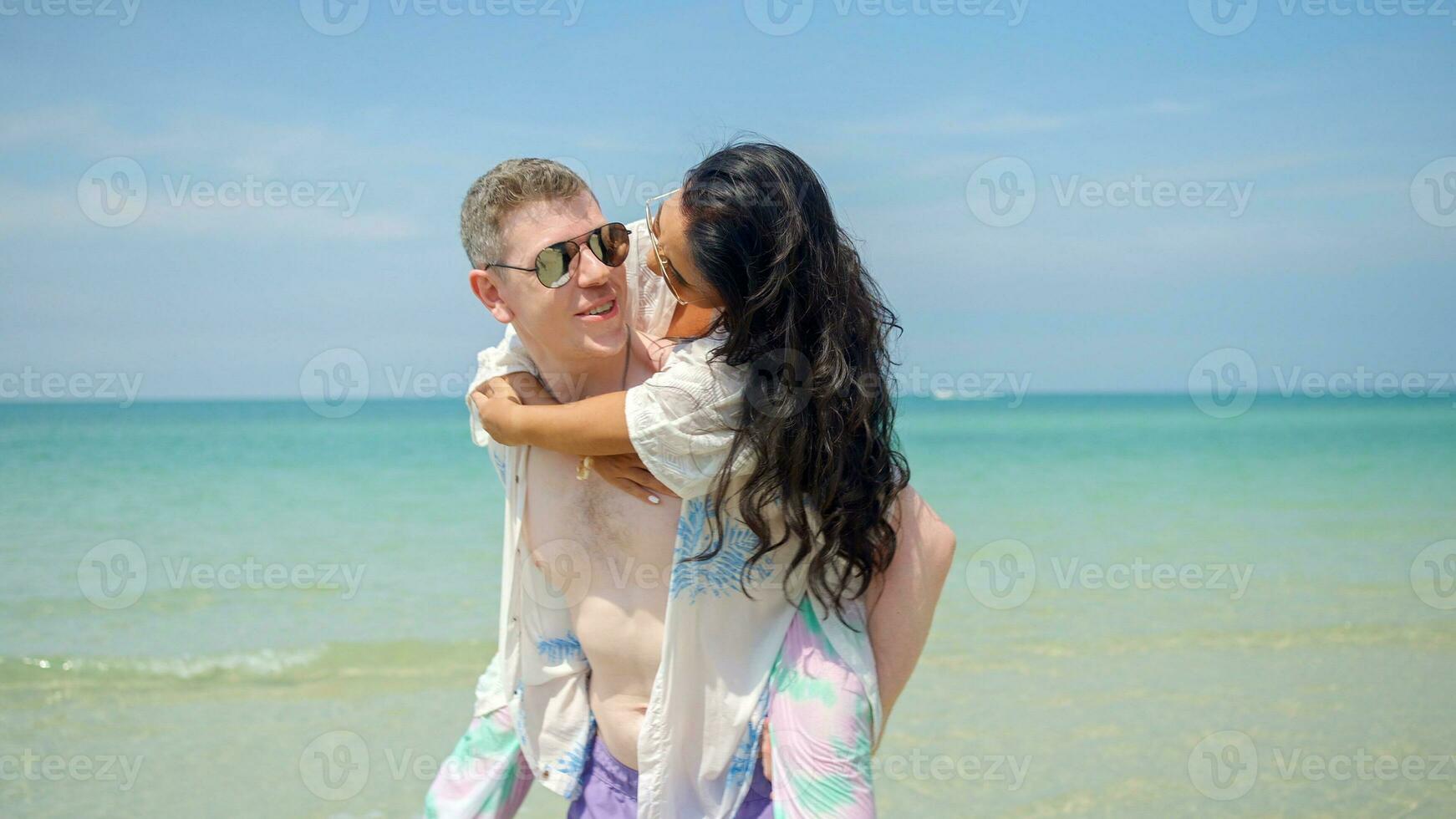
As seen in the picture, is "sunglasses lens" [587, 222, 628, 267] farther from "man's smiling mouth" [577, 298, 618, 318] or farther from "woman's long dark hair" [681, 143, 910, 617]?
"woman's long dark hair" [681, 143, 910, 617]

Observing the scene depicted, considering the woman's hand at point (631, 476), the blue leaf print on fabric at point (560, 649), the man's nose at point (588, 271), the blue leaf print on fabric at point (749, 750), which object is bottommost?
the blue leaf print on fabric at point (749, 750)

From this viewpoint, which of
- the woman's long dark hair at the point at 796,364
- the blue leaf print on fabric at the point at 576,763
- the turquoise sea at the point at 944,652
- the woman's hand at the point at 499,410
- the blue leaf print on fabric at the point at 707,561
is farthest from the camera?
the turquoise sea at the point at 944,652

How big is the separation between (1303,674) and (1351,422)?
35341mm

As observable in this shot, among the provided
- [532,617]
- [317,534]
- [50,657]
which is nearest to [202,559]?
[317,534]

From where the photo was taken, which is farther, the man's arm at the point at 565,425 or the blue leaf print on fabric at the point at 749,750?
the blue leaf print on fabric at the point at 749,750

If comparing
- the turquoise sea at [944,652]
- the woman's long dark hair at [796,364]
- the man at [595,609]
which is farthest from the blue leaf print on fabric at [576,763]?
the turquoise sea at [944,652]

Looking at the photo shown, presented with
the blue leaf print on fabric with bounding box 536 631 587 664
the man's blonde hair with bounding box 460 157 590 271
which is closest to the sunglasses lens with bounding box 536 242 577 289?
the man's blonde hair with bounding box 460 157 590 271

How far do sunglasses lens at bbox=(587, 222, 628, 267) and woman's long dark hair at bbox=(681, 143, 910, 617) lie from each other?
11.8 inches

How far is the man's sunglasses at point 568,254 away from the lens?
8.13 ft

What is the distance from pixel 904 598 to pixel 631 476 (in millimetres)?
643

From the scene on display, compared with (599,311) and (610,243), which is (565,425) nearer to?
(599,311)

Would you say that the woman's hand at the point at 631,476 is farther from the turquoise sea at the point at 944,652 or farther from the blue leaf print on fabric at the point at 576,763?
the turquoise sea at the point at 944,652

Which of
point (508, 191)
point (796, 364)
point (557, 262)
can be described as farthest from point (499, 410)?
point (796, 364)

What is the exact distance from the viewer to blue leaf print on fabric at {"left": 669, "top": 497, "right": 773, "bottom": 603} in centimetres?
233
